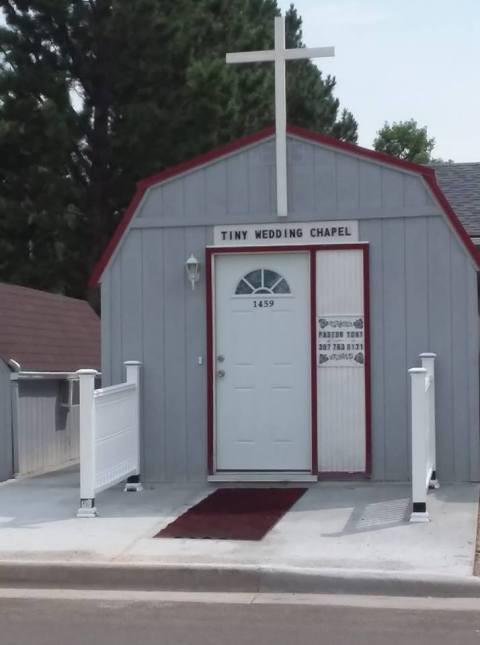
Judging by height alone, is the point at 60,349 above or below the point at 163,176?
below

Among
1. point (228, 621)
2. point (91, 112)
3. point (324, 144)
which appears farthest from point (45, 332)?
point (91, 112)

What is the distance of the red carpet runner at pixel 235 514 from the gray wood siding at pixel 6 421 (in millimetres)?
2800

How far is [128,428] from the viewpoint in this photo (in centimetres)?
1062

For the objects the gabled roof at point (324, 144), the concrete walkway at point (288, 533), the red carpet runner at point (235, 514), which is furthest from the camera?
the gabled roof at point (324, 144)

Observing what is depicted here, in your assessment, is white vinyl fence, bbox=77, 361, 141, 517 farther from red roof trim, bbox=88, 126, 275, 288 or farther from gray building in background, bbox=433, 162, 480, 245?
gray building in background, bbox=433, 162, 480, 245

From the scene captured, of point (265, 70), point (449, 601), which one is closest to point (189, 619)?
point (449, 601)

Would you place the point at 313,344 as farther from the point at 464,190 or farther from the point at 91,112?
the point at 91,112

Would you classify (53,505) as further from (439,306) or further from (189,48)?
(189,48)

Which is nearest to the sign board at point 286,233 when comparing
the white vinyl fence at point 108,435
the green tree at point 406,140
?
the white vinyl fence at point 108,435

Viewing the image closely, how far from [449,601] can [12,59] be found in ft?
63.1

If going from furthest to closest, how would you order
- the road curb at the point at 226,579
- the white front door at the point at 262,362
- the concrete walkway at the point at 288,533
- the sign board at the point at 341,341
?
the white front door at the point at 262,362 → the sign board at the point at 341,341 → the concrete walkway at the point at 288,533 → the road curb at the point at 226,579

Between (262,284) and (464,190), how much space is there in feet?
17.8

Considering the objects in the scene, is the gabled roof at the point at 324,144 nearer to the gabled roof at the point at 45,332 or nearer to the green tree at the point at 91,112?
the gabled roof at the point at 45,332

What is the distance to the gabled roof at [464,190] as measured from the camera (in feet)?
45.5
